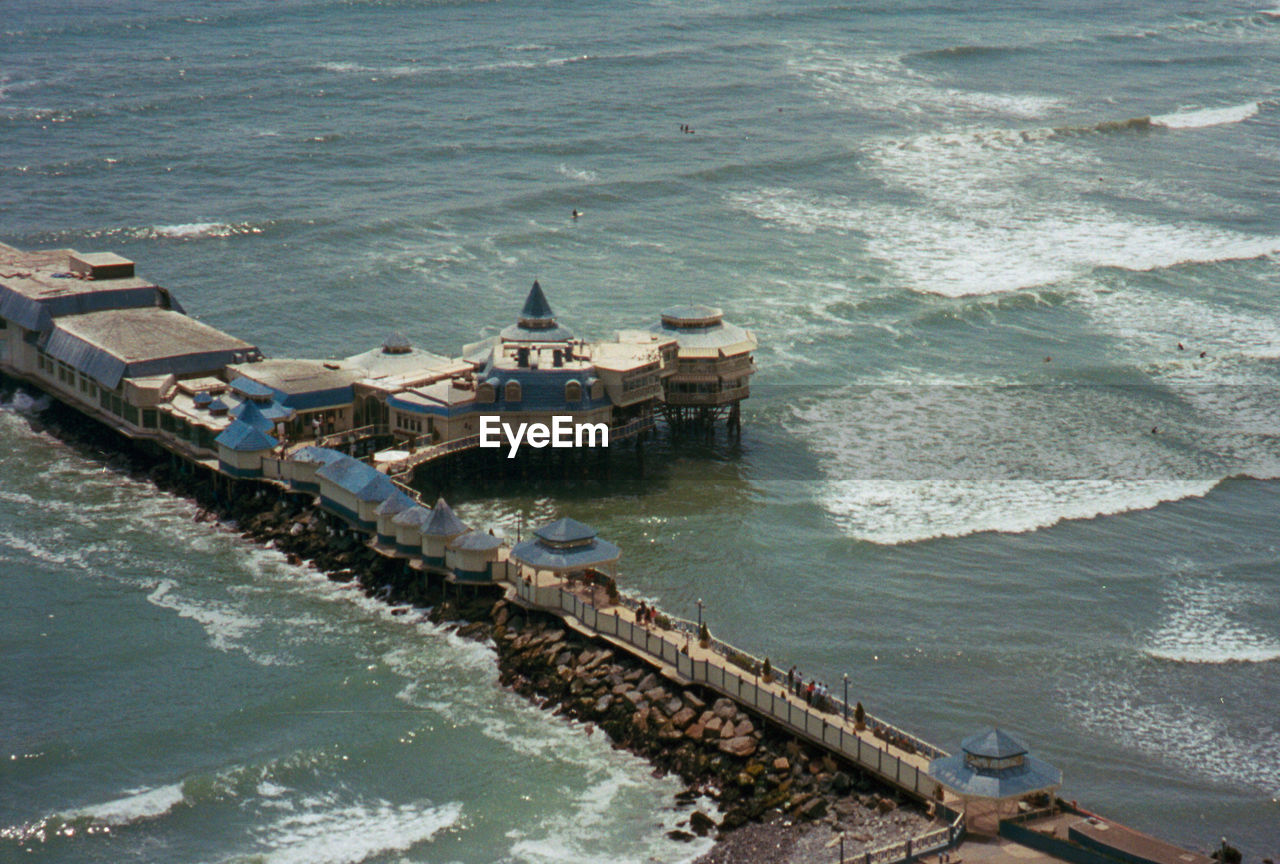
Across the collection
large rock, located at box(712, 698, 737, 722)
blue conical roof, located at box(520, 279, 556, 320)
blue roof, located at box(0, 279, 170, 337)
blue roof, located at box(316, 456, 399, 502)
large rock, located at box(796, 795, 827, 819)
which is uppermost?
blue conical roof, located at box(520, 279, 556, 320)

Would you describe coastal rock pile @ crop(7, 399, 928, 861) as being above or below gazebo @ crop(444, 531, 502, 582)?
below

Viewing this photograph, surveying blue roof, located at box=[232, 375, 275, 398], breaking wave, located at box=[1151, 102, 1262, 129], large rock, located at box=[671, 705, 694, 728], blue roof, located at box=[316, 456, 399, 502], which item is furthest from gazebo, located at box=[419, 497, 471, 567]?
breaking wave, located at box=[1151, 102, 1262, 129]

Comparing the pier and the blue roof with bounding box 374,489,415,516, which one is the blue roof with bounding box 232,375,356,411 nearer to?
the pier

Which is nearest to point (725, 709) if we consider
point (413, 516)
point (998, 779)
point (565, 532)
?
point (565, 532)

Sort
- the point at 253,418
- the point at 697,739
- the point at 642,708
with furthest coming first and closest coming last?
the point at 253,418
the point at 642,708
the point at 697,739

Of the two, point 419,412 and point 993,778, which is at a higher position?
point 419,412

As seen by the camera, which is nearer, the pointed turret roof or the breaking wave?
the pointed turret roof

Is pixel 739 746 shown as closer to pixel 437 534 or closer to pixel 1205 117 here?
pixel 437 534

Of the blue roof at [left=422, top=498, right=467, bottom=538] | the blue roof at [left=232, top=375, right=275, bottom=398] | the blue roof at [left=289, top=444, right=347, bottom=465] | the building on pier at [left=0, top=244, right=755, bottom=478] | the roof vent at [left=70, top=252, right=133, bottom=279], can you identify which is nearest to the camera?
the blue roof at [left=422, top=498, right=467, bottom=538]
